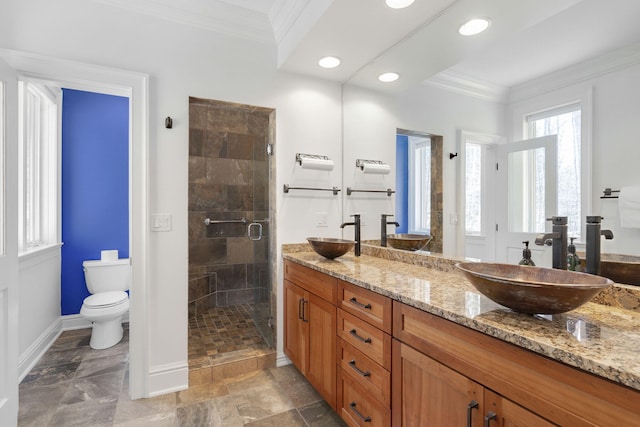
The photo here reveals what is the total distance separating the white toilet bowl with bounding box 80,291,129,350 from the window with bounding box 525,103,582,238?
3.08 m

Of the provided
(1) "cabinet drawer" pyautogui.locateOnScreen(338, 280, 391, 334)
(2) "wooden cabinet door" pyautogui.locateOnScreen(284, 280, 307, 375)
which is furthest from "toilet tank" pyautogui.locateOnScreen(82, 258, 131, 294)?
(1) "cabinet drawer" pyautogui.locateOnScreen(338, 280, 391, 334)

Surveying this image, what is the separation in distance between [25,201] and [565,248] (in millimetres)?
3661

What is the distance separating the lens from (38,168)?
2.78 metres

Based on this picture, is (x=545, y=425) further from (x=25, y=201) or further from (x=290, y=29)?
(x=25, y=201)

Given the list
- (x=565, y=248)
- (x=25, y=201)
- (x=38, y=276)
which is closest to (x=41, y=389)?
(x=38, y=276)

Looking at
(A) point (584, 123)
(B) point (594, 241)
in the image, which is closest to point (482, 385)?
(B) point (594, 241)

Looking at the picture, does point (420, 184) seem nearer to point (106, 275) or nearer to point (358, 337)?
point (358, 337)

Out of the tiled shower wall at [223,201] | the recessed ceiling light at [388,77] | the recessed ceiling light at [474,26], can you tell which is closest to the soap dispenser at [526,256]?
the recessed ceiling light at [474,26]

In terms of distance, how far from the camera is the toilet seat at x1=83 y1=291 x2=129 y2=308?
258cm

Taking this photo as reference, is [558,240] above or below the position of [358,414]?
above

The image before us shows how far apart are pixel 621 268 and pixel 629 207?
0.77 feet

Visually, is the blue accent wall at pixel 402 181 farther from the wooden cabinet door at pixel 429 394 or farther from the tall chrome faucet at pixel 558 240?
the wooden cabinet door at pixel 429 394

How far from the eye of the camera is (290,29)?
7.31 feet

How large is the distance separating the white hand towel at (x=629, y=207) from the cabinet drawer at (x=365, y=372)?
40.6 inches
